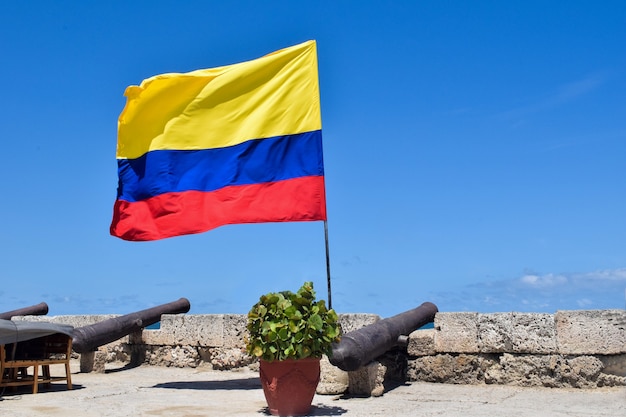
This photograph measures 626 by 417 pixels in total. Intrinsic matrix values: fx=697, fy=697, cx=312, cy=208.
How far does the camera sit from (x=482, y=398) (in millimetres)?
8438

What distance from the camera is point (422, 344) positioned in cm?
985

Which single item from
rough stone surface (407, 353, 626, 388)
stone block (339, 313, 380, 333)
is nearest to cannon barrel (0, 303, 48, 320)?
stone block (339, 313, 380, 333)

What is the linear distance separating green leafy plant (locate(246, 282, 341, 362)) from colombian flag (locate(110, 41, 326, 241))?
2.04m

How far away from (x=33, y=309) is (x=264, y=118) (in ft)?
33.9

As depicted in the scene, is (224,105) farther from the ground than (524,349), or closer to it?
farther from the ground

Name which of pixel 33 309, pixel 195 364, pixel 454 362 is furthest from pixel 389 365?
pixel 33 309

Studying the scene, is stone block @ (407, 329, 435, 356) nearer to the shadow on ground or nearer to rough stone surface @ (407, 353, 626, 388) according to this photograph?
rough stone surface @ (407, 353, 626, 388)

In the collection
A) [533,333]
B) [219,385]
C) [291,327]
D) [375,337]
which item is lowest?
[219,385]

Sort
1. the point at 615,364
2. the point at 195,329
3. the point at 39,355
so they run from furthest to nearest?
the point at 195,329 → the point at 39,355 → the point at 615,364

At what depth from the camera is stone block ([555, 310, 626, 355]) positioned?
28.7 ft

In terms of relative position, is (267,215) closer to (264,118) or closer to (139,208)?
(264,118)

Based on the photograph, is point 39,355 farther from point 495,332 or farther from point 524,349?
point 524,349

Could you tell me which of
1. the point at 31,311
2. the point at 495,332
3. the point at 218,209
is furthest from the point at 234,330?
the point at 31,311

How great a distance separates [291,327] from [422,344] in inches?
131
